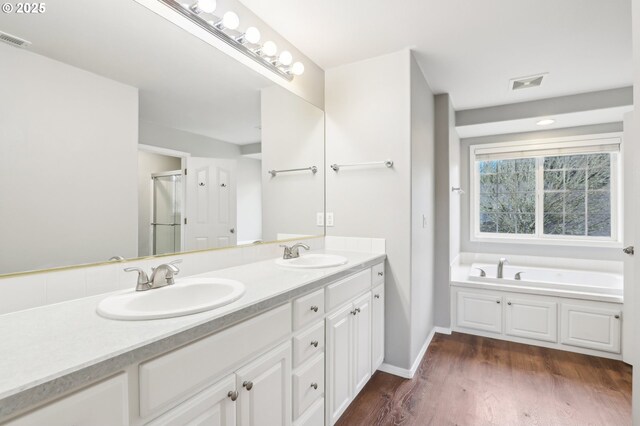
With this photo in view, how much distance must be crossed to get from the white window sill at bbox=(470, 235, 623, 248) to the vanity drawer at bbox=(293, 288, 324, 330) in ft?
10.6

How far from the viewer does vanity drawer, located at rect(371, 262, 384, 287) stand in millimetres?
2075

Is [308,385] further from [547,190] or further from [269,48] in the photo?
[547,190]

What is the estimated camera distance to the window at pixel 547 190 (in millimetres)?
3502

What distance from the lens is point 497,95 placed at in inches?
121

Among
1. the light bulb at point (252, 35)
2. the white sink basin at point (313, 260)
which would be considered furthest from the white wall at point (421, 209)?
the light bulb at point (252, 35)

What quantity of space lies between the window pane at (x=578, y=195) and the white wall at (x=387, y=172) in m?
2.30

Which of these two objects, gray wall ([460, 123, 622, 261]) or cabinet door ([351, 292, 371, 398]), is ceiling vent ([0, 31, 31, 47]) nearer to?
cabinet door ([351, 292, 371, 398])

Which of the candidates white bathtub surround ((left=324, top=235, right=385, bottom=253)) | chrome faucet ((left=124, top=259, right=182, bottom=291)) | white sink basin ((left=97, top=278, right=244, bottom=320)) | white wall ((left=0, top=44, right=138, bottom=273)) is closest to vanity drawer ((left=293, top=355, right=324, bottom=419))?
white sink basin ((left=97, top=278, right=244, bottom=320))

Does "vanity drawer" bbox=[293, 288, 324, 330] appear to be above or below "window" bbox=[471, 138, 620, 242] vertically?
below

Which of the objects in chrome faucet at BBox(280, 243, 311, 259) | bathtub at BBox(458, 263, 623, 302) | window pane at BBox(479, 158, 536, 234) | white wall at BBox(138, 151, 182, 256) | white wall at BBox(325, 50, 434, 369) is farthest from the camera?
window pane at BBox(479, 158, 536, 234)

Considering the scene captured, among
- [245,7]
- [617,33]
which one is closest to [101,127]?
[245,7]

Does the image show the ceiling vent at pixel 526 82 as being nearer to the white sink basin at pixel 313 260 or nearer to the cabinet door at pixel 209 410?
the white sink basin at pixel 313 260

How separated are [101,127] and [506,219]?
4.30 m

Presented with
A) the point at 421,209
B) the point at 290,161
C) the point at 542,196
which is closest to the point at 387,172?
the point at 421,209
